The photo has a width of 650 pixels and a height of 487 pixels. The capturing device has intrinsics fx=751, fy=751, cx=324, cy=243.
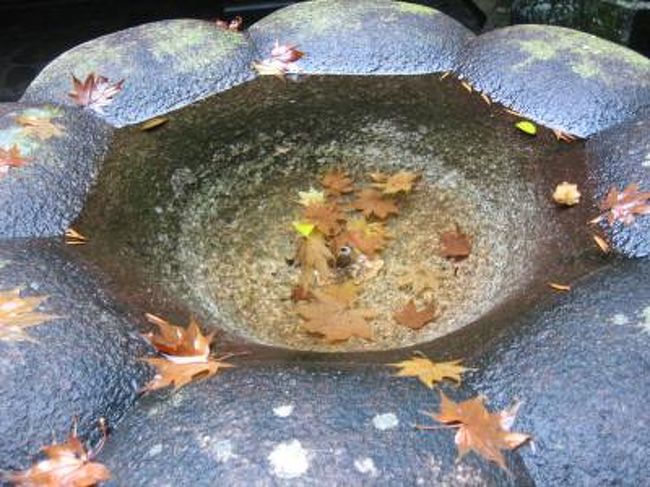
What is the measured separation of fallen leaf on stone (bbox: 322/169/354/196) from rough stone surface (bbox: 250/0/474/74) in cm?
45

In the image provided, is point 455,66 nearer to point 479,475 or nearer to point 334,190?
point 334,190

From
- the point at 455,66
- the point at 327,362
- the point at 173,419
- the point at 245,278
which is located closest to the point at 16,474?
the point at 173,419

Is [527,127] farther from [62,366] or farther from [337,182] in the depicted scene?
[62,366]

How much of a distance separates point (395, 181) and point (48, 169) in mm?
1205

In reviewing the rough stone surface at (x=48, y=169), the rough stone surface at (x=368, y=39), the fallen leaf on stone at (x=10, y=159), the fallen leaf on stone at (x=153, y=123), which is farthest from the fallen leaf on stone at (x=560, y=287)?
the fallen leaf on stone at (x=10, y=159)

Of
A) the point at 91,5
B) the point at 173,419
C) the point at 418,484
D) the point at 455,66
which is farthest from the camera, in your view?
the point at 91,5

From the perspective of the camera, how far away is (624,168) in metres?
2.35

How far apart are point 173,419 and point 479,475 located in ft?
2.21

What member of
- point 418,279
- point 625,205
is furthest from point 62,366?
point 625,205

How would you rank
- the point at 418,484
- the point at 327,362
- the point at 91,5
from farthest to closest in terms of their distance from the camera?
1. the point at 91,5
2. the point at 327,362
3. the point at 418,484

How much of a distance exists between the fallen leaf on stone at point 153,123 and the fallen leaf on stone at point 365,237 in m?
0.77

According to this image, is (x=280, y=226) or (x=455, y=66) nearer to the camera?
(x=280, y=226)

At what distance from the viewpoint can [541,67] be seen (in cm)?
282

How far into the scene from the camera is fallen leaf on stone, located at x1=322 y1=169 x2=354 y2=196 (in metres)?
2.82
